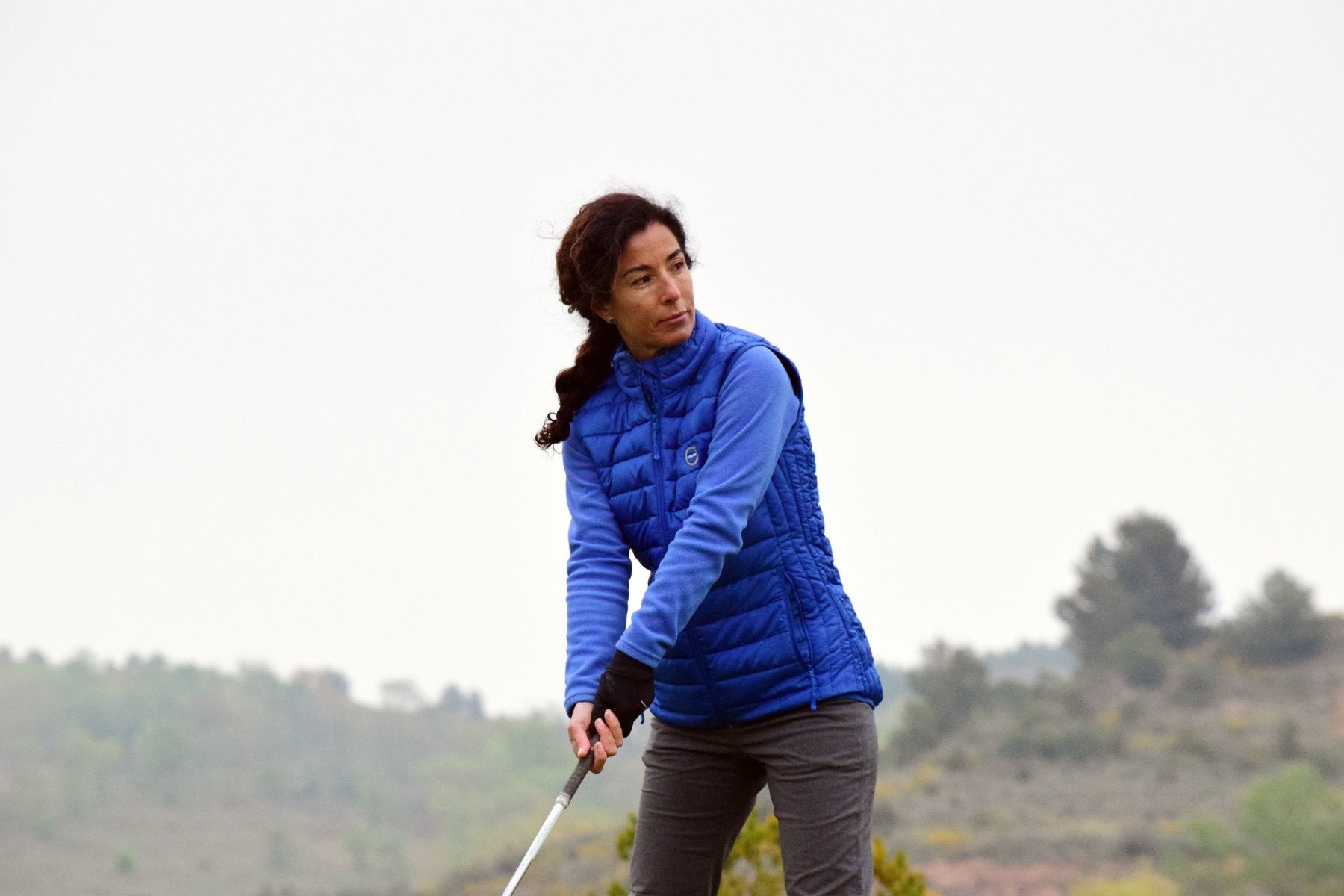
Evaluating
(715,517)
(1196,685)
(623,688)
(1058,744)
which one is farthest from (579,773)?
(1196,685)

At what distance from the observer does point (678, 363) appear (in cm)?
308

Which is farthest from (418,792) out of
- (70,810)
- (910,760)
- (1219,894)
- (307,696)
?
(1219,894)

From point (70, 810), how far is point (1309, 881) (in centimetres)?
1526

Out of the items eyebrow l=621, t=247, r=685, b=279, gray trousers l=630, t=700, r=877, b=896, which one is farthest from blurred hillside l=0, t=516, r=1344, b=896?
eyebrow l=621, t=247, r=685, b=279

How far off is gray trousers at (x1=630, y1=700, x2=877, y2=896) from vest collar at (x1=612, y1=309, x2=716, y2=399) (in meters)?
0.67

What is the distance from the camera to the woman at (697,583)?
2.92m

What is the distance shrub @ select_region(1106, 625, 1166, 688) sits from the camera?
92.9 ft

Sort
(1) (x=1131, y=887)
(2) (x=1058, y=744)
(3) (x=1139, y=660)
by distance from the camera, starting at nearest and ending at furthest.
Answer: (1) (x=1131, y=887) < (2) (x=1058, y=744) < (3) (x=1139, y=660)

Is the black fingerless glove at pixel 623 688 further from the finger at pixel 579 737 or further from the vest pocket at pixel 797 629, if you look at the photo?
the vest pocket at pixel 797 629

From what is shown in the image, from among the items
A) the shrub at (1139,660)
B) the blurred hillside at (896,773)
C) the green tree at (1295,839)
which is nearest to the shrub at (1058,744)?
the blurred hillside at (896,773)

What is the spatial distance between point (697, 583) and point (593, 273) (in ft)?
2.12

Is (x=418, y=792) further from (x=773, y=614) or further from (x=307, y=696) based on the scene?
(x=773, y=614)

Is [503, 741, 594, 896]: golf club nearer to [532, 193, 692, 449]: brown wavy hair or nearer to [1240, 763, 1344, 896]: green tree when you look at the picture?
[532, 193, 692, 449]: brown wavy hair

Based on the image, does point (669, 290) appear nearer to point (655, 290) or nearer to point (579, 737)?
point (655, 290)
